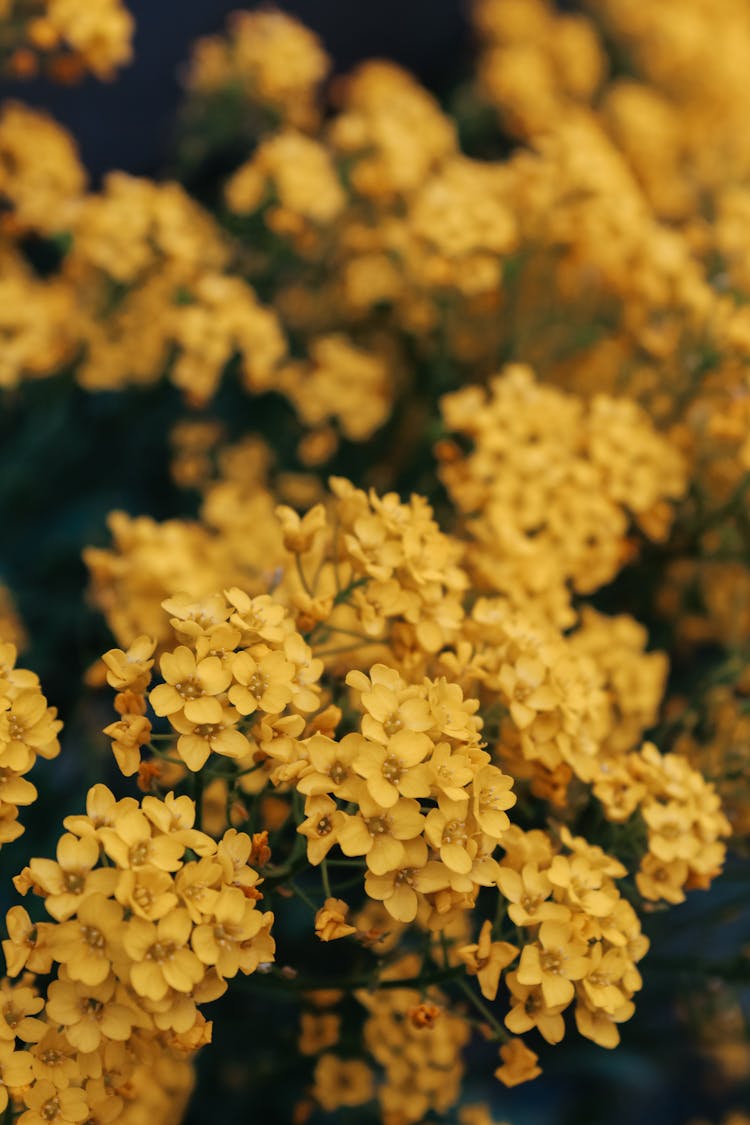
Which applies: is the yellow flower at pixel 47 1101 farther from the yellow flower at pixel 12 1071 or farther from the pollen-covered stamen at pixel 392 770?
the pollen-covered stamen at pixel 392 770

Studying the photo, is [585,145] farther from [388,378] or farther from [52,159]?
[52,159]

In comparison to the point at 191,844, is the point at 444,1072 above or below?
below

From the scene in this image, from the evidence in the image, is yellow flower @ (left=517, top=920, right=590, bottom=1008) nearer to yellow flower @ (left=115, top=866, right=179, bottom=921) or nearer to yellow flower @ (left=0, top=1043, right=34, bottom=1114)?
yellow flower @ (left=115, top=866, right=179, bottom=921)

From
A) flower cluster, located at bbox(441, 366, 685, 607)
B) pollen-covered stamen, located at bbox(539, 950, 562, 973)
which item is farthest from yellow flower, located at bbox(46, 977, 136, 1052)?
flower cluster, located at bbox(441, 366, 685, 607)

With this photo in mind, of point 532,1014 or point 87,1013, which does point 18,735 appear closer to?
point 87,1013

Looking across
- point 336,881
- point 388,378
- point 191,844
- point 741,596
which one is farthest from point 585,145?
point 191,844

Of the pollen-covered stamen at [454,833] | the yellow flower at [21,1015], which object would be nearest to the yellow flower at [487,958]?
the pollen-covered stamen at [454,833]

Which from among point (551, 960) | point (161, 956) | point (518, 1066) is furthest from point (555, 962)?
point (161, 956)

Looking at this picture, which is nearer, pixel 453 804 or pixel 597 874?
pixel 453 804
